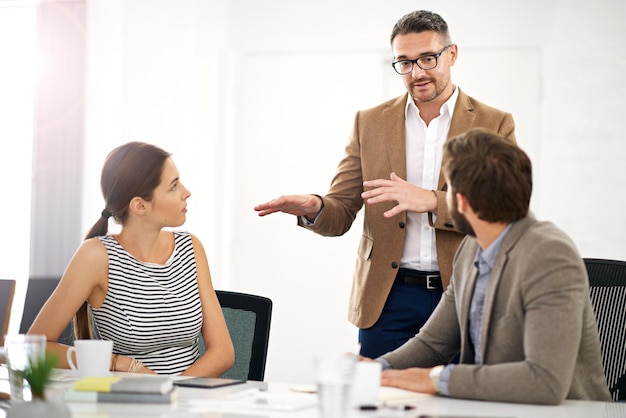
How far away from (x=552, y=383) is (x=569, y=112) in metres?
3.43

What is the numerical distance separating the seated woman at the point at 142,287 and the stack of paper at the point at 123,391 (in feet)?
1.70

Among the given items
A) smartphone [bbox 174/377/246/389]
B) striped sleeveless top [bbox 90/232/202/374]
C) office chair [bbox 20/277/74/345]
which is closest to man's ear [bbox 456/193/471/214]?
smartphone [bbox 174/377/246/389]

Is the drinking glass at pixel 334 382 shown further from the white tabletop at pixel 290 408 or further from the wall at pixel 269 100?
the wall at pixel 269 100

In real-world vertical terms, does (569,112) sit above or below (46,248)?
above

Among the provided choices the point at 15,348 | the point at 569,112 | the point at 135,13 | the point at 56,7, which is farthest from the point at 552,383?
the point at 56,7

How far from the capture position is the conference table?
158 centimetres

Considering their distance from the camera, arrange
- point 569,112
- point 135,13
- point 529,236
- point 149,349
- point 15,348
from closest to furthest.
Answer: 1. point 15,348
2. point 529,236
3. point 149,349
4. point 569,112
5. point 135,13

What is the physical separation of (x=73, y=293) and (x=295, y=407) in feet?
3.12

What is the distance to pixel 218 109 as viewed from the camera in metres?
5.43

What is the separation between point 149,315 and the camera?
7.88 ft

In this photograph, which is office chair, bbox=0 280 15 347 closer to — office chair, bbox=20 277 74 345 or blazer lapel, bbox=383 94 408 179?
office chair, bbox=20 277 74 345

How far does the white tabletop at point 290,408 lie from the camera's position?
1.58 meters

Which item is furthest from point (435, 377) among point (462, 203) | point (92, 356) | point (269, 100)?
point (269, 100)

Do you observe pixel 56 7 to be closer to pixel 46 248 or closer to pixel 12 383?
pixel 46 248
